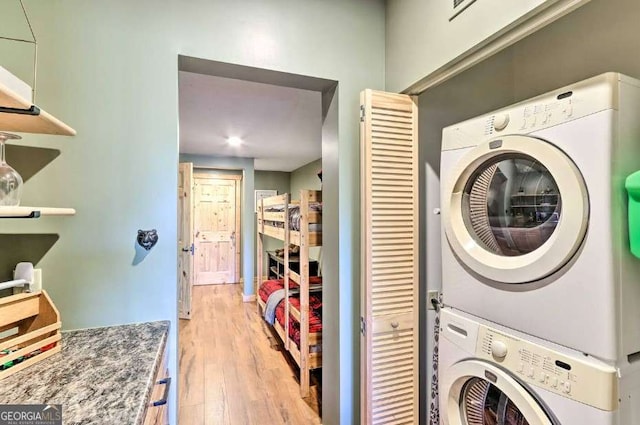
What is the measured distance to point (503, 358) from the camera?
108 cm

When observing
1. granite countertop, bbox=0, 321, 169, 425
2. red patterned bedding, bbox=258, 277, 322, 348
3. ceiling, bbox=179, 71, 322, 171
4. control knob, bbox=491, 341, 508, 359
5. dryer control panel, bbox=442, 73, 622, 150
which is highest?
ceiling, bbox=179, 71, 322, 171

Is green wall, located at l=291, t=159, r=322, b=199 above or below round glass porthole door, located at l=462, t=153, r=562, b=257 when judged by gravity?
above

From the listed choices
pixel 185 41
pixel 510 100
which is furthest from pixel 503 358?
pixel 185 41

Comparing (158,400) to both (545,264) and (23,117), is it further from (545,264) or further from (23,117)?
(545,264)

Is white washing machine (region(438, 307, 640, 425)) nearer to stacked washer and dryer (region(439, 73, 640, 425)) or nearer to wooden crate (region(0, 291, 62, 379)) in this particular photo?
stacked washer and dryer (region(439, 73, 640, 425))

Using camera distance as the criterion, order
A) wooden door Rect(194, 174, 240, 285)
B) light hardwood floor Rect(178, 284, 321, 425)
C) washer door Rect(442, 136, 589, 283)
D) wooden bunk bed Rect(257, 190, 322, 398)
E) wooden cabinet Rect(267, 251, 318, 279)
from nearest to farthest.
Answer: washer door Rect(442, 136, 589, 283)
light hardwood floor Rect(178, 284, 321, 425)
wooden bunk bed Rect(257, 190, 322, 398)
wooden cabinet Rect(267, 251, 318, 279)
wooden door Rect(194, 174, 240, 285)

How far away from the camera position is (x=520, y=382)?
103 centimetres

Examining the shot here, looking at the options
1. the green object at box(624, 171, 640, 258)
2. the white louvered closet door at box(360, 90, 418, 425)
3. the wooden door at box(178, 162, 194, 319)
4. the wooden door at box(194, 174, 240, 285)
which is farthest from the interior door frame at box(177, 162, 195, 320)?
the green object at box(624, 171, 640, 258)

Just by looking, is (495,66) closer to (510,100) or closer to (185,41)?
(510,100)

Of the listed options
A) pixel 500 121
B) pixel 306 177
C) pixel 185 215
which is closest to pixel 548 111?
pixel 500 121

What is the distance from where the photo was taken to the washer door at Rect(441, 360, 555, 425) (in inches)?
41.7

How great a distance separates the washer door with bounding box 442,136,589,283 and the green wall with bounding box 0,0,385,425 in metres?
0.98

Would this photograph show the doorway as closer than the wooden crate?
No

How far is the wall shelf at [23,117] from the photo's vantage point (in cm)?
88
